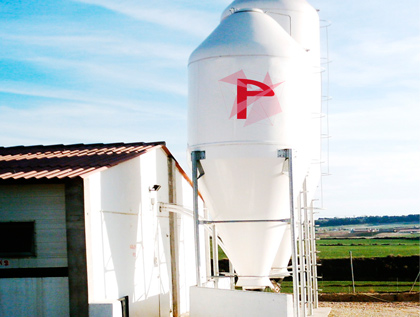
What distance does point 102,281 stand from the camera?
1284 centimetres

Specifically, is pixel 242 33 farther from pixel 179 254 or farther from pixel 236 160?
pixel 179 254

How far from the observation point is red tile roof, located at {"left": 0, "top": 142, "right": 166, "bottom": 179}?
12844 mm

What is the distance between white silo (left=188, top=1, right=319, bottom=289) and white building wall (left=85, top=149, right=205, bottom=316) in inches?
77.7

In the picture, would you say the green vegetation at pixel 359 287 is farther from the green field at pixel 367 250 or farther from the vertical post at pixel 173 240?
the green field at pixel 367 250

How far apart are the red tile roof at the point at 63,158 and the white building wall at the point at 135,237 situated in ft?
0.91

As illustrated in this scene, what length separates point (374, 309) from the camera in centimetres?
1881

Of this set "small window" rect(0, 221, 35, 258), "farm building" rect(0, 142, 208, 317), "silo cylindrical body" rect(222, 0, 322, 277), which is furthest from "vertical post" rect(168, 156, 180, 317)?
"small window" rect(0, 221, 35, 258)

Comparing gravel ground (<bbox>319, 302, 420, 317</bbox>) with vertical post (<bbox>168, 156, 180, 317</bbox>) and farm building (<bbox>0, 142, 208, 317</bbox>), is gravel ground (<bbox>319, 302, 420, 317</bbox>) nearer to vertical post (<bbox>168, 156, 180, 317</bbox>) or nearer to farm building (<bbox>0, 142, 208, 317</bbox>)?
vertical post (<bbox>168, 156, 180, 317</bbox>)

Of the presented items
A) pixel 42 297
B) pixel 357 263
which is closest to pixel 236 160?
pixel 42 297

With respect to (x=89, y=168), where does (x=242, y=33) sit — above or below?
above

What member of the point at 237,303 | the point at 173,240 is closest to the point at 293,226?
the point at 237,303

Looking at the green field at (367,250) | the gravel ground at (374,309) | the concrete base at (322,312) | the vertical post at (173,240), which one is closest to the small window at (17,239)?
the vertical post at (173,240)

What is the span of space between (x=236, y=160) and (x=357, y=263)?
117ft

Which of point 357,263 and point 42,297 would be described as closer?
point 42,297
